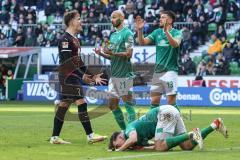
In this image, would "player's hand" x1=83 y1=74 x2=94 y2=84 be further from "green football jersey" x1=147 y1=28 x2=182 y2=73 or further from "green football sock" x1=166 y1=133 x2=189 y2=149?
"green football sock" x1=166 y1=133 x2=189 y2=149

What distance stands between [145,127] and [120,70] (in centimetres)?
292

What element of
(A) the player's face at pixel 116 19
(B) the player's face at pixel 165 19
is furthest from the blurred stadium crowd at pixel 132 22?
(B) the player's face at pixel 165 19

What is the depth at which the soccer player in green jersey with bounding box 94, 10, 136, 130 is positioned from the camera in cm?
1669

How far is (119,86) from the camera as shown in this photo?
16891 mm

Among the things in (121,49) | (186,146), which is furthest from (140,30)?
(186,146)

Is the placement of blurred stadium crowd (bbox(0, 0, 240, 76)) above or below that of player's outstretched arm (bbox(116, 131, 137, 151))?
above

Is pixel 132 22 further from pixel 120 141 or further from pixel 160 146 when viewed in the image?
pixel 160 146

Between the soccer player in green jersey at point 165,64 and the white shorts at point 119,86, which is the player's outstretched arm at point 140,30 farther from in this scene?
the white shorts at point 119,86

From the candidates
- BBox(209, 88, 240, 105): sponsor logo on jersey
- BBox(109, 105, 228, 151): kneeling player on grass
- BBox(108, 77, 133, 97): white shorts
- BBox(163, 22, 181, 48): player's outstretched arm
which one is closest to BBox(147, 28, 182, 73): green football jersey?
BBox(163, 22, 181, 48): player's outstretched arm

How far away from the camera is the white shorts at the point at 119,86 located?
16.9 meters

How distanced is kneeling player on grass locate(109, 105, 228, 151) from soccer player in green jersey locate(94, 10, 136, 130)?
2.49 m

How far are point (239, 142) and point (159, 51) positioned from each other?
9.05 ft

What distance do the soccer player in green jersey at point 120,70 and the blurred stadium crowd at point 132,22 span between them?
19.3m

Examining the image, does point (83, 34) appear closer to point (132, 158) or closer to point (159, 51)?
point (159, 51)
